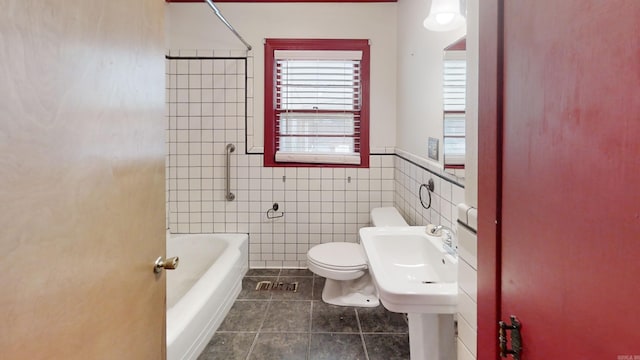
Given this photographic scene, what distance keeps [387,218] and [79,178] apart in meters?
2.46

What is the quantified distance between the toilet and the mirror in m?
0.93

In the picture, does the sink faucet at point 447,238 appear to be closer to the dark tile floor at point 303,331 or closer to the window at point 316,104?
the dark tile floor at point 303,331

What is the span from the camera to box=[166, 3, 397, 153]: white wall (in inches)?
136

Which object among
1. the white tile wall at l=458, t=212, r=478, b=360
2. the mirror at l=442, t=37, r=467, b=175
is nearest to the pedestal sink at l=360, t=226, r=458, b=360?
the white tile wall at l=458, t=212, r=478, b=360

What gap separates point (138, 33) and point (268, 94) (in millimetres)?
2492

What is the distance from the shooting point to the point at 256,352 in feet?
7.45

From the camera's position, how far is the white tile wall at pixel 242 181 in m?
3.48

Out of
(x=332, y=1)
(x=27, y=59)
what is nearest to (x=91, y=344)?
(x=27, y=59)

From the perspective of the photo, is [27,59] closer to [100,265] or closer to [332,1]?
[100,265]

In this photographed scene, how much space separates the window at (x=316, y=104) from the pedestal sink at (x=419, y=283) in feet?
5.14

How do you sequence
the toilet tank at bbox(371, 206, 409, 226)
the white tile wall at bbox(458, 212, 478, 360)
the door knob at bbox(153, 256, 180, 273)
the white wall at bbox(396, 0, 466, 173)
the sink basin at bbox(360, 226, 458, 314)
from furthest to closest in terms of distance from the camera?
1. the toilet tank at bbox(371, 206, 409, 226)
2. the white wall at bbox(396, 0, 466, 173)
3. the sink basin at bbox(360, 226, 458, 314)
4. the door knob at bbox(153, 256, 180, 273)
5. the white tile wall at bbox(458, 212, 478, 360)

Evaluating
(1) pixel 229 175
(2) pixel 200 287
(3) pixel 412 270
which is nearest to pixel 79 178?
(3) pixel 412 270

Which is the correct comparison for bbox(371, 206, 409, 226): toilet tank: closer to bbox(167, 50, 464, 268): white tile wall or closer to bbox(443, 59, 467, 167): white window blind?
bbox(167, 50, 464, 268): white tile wall

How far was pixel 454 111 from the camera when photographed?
1.96 metres
